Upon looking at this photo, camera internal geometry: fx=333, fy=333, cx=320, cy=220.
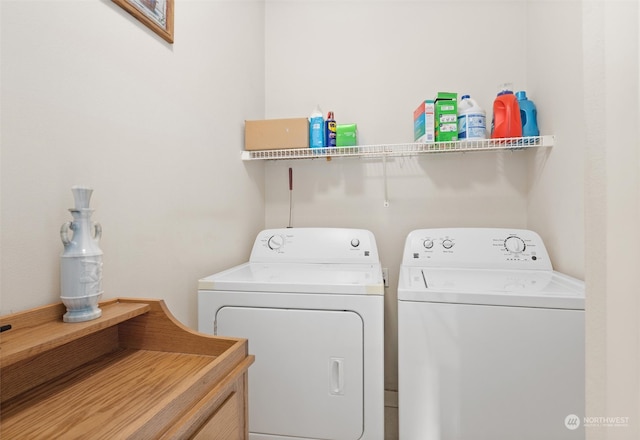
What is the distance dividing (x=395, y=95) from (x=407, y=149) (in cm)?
38

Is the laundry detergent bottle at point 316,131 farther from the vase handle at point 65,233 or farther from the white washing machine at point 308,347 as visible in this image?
the vase handle at point 65,233

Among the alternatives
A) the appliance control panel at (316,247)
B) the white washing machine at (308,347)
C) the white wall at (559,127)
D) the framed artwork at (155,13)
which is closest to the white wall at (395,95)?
the white wall at (559,127)

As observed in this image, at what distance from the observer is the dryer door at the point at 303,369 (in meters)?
1.29

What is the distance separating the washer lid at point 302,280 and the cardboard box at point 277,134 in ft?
2.43

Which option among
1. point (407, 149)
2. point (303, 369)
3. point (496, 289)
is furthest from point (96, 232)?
point (407, 149)

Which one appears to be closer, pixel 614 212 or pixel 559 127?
pixel 614 212

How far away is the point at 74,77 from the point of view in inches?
36.6

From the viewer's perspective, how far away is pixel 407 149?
2113 millimetres

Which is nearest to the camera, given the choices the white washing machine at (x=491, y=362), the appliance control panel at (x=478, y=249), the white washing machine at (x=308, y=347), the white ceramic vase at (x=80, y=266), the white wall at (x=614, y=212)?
the white wall at (x=614, y=212)

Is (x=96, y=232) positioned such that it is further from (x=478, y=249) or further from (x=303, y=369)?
(x=478, y=249)

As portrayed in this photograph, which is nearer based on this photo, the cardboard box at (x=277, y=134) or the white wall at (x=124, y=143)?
the white wall at (x=124, y=143)

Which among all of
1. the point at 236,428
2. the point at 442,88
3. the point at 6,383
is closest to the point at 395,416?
the point at 236,428

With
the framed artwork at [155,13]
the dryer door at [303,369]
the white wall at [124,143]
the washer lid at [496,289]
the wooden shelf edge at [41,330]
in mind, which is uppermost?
the framed artwork at [155,13]

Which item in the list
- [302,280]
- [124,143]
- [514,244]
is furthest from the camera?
[514,244]
